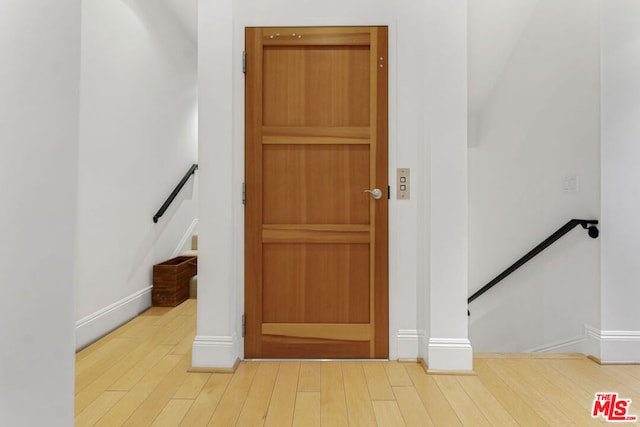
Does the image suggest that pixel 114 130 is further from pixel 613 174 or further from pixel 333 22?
pixel 613 174

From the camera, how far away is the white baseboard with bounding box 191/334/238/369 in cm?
206

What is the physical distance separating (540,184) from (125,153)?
3.38 meters

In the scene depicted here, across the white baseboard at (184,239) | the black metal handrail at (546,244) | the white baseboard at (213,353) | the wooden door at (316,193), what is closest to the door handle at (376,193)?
the wooden door at (316,193)

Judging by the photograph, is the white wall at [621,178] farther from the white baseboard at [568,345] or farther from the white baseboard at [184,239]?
the white baseboard at [184,239]

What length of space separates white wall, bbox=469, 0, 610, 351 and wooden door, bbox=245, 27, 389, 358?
137 centimetres

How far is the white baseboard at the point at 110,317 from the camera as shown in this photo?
2.35m

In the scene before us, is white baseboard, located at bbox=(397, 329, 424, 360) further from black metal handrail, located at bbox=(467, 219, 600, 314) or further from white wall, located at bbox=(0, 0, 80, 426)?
white wall, located at bbox=(0, 0, 80, 426)

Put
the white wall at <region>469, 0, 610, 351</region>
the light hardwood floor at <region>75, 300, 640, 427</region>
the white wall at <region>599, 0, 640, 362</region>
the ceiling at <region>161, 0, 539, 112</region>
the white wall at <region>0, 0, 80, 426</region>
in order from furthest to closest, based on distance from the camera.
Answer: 1. the ceiling at <region>161, 0, 539, 112</region>
2. the white wall at <region>469, 0, 610, 351</region>
3. the white wall at <region>599, 0, 640, 362</region>
4. the light hardwood floor at <region>75, 300, 640, 427</region>
5. the white wall at <region>0, 0, 80, 426</region>

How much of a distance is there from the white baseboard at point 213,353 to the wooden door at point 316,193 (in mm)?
167

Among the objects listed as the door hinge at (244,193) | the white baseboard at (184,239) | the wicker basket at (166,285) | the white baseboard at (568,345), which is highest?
the door hinge at (244,193)

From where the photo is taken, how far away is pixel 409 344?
2201 millimetres

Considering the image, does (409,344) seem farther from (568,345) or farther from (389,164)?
(568,345)

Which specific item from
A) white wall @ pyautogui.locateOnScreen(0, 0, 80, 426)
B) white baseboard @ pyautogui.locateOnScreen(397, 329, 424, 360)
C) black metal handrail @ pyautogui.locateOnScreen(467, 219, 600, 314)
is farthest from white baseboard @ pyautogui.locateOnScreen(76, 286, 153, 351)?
black metal handrail @ pyautogui.locateOnScreen(467, 219, 600, 314)

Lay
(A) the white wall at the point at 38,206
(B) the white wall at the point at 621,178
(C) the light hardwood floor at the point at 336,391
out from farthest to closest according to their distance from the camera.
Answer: (B) the white wall at the point at 621,178 → (C) the light hardwood floor at the point at 336,391 → (A) the white wall at the point at 38,206
